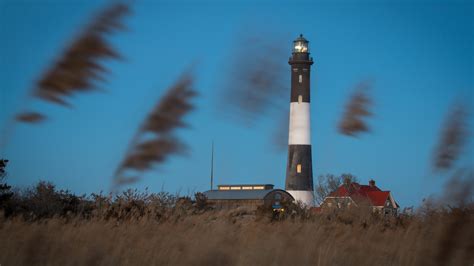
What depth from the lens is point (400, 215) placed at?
45.3 ft

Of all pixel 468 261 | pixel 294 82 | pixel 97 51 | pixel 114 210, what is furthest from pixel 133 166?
pixel 294 82

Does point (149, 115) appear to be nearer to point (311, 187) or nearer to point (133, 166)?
point (133, 166)

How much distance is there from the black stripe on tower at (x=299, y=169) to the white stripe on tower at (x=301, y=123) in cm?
44

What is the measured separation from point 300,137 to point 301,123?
0.87 metres

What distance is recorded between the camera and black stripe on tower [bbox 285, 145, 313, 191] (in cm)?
4484

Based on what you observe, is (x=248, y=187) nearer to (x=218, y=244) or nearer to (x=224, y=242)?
(x=224, y=242)

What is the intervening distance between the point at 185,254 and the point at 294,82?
3789 centimetres

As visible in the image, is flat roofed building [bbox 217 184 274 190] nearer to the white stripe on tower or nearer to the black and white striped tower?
the black and white striped tower

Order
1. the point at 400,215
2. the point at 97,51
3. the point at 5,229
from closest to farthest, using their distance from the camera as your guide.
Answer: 1. the point at 97,51
2. the point at 5,229
3. the point at 400,215

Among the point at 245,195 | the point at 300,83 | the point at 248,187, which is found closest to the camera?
the point at 245,195

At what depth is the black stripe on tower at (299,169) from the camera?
44.8 meters

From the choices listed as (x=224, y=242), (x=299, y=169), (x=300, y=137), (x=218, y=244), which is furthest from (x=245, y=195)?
(x=218, y=244)

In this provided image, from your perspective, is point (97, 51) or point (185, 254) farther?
point (185, 254)

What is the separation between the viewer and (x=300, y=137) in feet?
146
